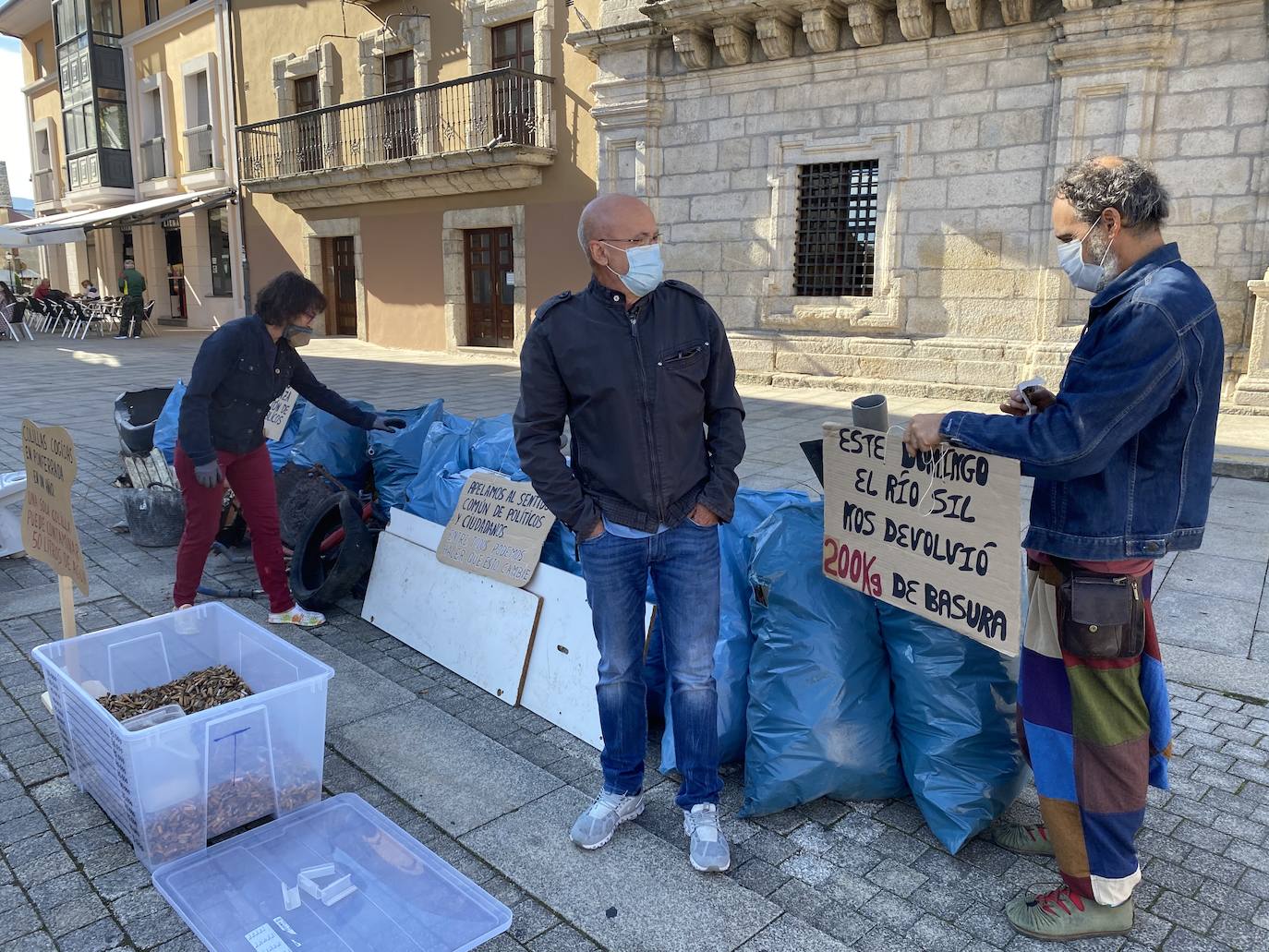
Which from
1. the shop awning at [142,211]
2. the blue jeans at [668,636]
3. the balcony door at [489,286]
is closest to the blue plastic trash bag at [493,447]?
the blue jeans at [668,636]

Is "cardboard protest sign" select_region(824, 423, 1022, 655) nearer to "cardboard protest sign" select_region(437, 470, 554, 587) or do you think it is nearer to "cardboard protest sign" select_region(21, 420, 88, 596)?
"cardboard protest sign" select_region(437, 470, 554, 587)

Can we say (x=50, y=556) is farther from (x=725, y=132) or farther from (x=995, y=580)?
(x=725, y=132)

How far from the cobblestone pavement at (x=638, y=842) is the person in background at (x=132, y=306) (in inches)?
747

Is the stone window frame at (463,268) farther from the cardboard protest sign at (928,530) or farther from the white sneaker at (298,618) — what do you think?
the cardboard protest sign at (928,530)

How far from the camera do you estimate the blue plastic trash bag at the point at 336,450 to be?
5.13 meters

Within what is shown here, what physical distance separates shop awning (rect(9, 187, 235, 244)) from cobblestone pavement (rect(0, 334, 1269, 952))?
19.5 meters

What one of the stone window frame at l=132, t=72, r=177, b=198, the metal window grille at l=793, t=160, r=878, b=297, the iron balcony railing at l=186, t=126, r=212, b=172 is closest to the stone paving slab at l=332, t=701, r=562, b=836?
the metal window grille at l=793, t=160, r=878, b=297

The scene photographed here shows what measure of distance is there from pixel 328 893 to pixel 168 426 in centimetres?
428

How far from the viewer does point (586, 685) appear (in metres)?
3.18

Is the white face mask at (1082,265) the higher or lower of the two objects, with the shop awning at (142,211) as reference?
lower

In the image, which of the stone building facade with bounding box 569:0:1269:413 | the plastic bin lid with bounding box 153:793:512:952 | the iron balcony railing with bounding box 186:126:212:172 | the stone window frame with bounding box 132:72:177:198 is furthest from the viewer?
the stone window frame with bounding box 132:72:177:198

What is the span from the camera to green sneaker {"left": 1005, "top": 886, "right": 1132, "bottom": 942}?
7.06 feet

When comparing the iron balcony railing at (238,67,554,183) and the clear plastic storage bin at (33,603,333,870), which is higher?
the iron balcony railing at (238,67,554,183)

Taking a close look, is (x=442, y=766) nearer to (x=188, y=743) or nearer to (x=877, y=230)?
(x=188, y=743)
